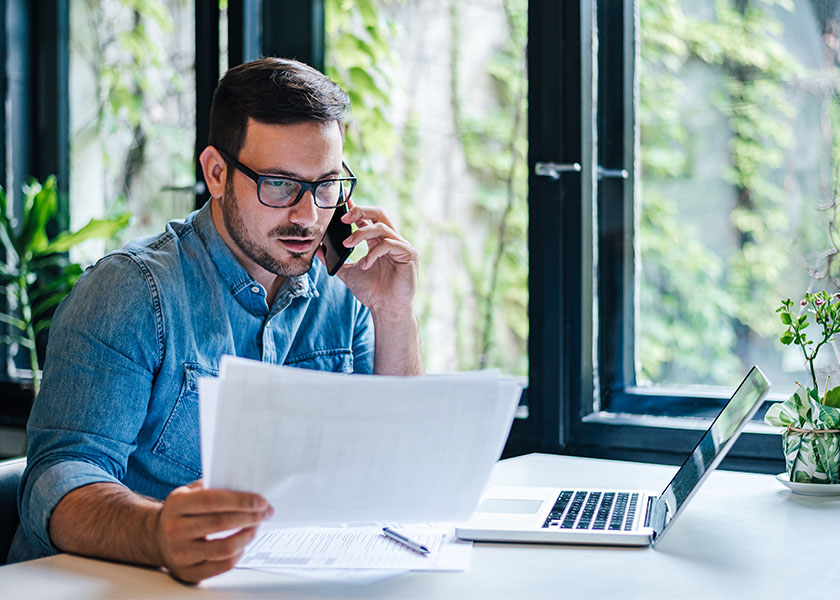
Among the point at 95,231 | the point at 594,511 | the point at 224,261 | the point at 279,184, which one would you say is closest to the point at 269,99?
the point at 279,184

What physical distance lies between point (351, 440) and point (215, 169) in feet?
2.58

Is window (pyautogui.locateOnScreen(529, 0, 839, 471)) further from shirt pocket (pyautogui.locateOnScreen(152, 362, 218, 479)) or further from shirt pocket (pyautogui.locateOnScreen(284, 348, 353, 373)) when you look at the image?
shirt pocket (pyautogui.locateOnScreen(152, 362, 218, 479))

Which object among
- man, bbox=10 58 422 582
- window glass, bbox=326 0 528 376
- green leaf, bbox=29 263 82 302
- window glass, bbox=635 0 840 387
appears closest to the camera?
man, bbox=10 58 422 582

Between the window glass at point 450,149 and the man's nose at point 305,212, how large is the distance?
74 cm

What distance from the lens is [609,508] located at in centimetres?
132

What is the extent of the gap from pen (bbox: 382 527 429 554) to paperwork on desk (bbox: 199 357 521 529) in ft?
0.38

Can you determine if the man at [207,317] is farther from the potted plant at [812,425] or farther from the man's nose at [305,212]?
the potted plant at [812,425]

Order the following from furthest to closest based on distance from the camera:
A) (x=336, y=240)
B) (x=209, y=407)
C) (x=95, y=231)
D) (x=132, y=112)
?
(x=132, y=112) → (x=95, y=231) → (x=336, y=240) → (x=209, y=407)

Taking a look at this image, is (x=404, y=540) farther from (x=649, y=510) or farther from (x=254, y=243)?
(x=254, y=243)

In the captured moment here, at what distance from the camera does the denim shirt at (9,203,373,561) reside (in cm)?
126

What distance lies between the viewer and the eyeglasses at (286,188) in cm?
154

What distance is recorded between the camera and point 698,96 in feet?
6.61

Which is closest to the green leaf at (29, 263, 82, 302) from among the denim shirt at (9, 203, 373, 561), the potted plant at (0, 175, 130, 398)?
the potted plant at (0, 175, 130, 398)

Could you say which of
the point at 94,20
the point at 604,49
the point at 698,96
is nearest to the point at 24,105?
the point at 94,20
